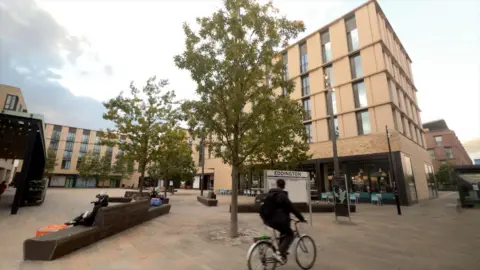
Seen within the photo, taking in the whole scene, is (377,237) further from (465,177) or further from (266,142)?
(465,177)

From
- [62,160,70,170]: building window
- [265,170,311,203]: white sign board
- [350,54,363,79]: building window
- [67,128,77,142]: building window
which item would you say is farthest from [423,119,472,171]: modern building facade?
[62,160,70,170]: building window

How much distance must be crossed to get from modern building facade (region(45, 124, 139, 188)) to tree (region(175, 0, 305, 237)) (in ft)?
200

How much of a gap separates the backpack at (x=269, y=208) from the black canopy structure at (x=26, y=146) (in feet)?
40.4

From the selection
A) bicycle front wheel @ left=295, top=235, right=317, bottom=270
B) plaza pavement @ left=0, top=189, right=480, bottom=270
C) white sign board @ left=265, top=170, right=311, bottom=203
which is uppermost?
white sign board @ left=265, top=170, right=311, bottom=203

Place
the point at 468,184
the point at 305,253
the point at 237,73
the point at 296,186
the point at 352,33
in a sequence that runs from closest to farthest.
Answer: the point at 305,253 < the point at 237,73 < the point at 296,186 < the point at 468,184 < the point at 352,33

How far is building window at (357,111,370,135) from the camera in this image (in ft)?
75.0

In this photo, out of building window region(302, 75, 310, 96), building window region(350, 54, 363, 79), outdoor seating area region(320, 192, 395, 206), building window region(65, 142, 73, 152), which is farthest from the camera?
building window region(65, 142, 73, 152)

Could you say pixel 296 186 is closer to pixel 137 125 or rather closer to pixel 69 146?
pixel 137 125

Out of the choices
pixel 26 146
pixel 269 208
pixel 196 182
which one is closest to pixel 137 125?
pixel 26 146

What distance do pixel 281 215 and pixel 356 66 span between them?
994 inches

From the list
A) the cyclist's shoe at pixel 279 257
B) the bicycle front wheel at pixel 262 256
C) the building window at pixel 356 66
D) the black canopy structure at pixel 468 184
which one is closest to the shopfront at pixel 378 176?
the black canopy structure at pixel 468 184

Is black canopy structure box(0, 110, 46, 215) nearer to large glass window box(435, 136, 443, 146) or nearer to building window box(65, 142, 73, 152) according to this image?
building window box(65, 142, 73, 152)

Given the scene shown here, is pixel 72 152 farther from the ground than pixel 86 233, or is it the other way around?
pixel 72 152

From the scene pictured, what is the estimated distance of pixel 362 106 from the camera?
76.7ft
